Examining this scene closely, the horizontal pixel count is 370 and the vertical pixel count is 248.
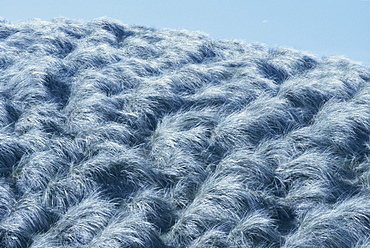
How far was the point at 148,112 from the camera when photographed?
24.0 feet

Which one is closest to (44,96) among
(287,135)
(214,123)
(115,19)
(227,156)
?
(214,123)

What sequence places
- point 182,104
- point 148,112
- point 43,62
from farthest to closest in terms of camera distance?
point 43,62
point 182,104
point 148,112

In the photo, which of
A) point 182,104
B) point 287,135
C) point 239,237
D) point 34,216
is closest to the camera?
point 239,237

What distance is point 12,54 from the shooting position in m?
10.0

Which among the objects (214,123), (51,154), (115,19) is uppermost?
(115,19)

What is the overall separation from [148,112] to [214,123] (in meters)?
1.18

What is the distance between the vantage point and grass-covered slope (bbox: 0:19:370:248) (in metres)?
4.86

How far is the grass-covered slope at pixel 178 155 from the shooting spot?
4863 mm

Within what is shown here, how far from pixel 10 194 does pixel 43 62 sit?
443 cm

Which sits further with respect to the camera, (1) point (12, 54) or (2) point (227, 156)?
(1) point (12, 54)

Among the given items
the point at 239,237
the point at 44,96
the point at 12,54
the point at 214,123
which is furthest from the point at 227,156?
the point at 12,54

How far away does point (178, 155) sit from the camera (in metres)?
6.07

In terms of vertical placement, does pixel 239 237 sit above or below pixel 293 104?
below

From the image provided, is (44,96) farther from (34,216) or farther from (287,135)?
(287,135)
